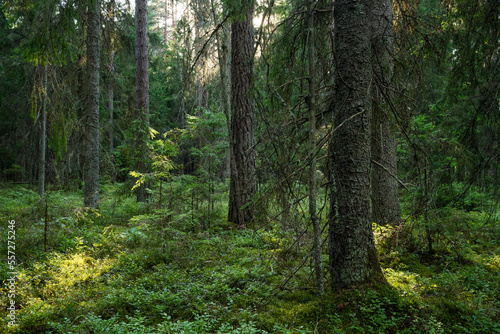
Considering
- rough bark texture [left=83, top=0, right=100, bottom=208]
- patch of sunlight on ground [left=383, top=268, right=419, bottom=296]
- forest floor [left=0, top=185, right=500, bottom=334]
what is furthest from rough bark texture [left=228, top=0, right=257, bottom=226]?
rough bark texture [left=83, top=0, right=100, bottom=208]

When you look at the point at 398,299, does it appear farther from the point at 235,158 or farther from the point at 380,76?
the point at 235,158

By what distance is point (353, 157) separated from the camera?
326 centimetres

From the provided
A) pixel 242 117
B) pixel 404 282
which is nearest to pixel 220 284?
pixel 404 282

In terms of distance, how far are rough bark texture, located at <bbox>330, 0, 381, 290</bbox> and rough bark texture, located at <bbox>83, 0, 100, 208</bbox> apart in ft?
25.8

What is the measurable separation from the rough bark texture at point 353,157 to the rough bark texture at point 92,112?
Answer: 7874 mm

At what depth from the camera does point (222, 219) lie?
27.5ft

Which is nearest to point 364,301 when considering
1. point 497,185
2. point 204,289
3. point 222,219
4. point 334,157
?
point 334,157

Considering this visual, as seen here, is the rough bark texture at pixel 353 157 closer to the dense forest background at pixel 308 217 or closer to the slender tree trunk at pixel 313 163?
the dense forest background at pixel 308 217

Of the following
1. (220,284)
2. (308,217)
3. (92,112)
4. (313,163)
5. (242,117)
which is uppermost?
(92,112)

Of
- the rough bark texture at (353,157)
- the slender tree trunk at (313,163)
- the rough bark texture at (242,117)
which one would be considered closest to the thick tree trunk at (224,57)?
the rough bark texture at (242,117)

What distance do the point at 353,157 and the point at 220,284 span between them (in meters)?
2.53

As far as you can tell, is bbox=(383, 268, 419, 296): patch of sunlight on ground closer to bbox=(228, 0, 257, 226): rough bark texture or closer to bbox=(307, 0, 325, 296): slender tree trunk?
bbox=(307, 0, 325, 296): slender tree trunk

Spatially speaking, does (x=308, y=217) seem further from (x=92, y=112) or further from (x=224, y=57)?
(x=92, y=112)

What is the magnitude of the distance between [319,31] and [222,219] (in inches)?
229
